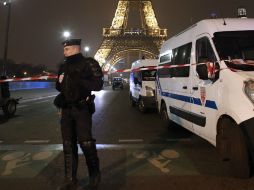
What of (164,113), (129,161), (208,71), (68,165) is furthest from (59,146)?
(208,71)

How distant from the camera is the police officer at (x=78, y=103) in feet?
17.0

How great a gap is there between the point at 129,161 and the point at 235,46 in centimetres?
251

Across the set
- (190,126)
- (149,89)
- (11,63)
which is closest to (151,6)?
(11,63)

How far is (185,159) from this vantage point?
280 inches

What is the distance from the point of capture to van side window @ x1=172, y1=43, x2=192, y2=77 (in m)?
8.17

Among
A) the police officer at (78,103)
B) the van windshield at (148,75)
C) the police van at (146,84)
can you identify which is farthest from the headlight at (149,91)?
the police officer at (78,103)

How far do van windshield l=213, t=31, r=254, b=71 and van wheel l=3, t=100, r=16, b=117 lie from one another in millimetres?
9852

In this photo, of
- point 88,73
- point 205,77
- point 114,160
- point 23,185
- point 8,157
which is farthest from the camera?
point 8,157

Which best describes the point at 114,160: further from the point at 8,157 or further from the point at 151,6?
the point at 151,6

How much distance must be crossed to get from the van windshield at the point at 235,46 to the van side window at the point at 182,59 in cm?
125

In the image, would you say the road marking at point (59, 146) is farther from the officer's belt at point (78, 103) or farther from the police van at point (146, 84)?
the police van at point (146, 84)

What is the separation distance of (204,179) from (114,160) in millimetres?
1805

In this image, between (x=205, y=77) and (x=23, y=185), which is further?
(x=205, y=77)

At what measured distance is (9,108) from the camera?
15195 mm
